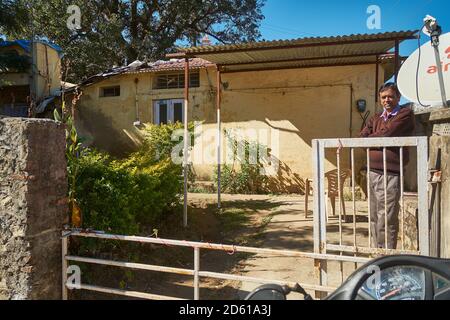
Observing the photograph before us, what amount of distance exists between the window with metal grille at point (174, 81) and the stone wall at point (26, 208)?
863cm

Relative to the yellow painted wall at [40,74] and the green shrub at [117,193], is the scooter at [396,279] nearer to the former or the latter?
the green shrub at [117,193]

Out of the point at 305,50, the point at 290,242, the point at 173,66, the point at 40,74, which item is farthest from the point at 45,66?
the point at 290,242

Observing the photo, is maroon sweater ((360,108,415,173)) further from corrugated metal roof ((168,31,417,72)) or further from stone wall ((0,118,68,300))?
stone wall ((0,118,68,300))

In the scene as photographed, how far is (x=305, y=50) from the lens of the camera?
7297mm

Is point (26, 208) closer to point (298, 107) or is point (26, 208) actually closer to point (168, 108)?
point (298, 107)

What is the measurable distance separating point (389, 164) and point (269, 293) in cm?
215

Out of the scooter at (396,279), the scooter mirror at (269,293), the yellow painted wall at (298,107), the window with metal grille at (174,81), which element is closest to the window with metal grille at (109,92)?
the window with metal grille at (174,81)

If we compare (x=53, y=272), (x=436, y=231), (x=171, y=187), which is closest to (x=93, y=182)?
(x=53, y=272)

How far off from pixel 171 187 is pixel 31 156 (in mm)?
3661

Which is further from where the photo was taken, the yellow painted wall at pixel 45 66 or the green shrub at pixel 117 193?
the yellow painted wall at pixel 45 66

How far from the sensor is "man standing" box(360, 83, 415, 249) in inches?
139

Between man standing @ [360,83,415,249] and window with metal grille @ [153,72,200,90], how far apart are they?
8.47 m

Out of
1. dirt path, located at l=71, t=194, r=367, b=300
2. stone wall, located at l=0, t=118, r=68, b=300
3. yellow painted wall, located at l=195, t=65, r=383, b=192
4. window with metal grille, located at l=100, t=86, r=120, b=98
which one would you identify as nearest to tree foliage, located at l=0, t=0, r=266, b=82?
window with metal grille, located at l=100, t=86, r=120, b=98

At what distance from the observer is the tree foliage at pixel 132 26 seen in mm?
17359
